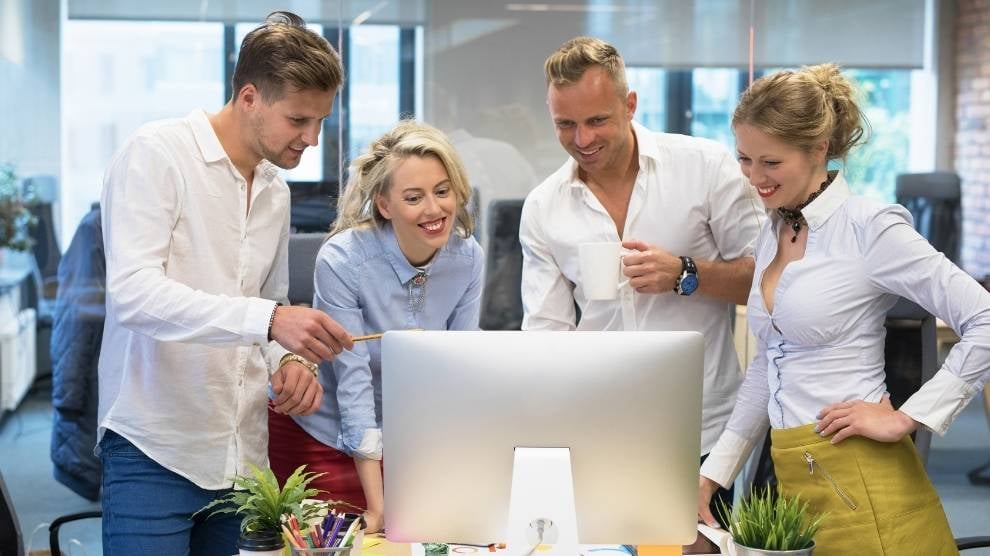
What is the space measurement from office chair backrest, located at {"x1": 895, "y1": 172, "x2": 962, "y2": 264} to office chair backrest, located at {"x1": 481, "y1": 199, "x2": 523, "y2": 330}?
1.76m

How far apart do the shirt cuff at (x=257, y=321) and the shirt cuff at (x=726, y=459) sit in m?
0.88

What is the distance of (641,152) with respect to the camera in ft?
8.73

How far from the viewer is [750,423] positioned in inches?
89.1

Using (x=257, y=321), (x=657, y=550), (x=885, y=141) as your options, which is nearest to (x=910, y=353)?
(x=657, y=550)

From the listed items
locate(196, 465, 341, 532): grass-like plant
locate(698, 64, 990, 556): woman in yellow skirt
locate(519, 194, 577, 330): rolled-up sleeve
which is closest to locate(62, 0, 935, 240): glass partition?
locate(519, 194, 577, 330): rolled-up sleeve

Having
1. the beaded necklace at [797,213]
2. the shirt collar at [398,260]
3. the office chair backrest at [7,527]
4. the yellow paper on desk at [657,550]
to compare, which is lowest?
the office chair backrest at [7,527]

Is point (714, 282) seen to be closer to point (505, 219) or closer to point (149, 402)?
point (149, 402)

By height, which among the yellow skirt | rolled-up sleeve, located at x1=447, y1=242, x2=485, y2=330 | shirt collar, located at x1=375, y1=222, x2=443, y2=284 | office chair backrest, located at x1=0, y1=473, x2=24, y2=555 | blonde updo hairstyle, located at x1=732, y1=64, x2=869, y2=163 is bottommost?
office chair backrest, located at x1=0, y1=473, x2=24, y2=555

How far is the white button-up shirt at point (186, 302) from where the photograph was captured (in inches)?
78.1

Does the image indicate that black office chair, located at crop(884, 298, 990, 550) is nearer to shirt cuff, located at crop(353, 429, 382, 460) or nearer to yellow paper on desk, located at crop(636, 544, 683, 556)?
yellow paper on desk, located at crop(636, 544, 683, 556)

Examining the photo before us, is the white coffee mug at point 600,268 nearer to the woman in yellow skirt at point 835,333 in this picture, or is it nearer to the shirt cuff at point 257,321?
the woman in yellow skirt at point 835,333

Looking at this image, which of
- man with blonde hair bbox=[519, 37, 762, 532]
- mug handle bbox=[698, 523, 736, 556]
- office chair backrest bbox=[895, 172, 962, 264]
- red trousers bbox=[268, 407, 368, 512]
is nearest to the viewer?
mug handle bbox=[698, 523, 736, 556]

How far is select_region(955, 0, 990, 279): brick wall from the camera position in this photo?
5141 mm

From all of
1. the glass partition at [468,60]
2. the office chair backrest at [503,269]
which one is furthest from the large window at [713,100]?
the office chair backrest at [503,269]
